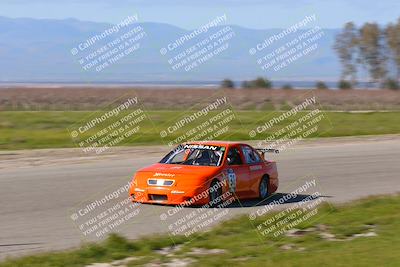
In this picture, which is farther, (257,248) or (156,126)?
(156,126)

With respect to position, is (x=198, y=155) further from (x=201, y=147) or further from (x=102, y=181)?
(x=102, y=181)

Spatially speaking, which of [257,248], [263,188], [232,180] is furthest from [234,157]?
[257,248]

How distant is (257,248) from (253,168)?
225 inches

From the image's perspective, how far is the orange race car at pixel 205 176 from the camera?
14953mm

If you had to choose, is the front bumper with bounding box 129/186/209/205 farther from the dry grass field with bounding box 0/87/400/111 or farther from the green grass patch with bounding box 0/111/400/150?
the dry grass field with bounding box 0/87/400/111

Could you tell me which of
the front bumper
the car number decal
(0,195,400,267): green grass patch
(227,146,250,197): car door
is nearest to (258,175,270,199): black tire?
(227,146,250,197): car door

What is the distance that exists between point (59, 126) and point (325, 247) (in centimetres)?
2551

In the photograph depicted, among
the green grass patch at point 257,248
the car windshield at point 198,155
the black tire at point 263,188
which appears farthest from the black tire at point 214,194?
the green grass patch at point 257,248

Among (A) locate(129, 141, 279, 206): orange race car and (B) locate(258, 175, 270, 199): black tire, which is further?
(B) locate(258, 175, 270, 199): black tire

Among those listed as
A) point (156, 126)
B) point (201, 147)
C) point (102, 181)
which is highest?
point (201, 147)

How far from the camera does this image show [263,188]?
16812mm

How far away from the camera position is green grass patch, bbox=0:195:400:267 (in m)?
9.65

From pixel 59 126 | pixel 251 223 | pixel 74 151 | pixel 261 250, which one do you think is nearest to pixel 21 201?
pixel 251 223

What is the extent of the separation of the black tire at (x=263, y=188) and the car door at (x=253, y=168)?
A: 0.42ft
